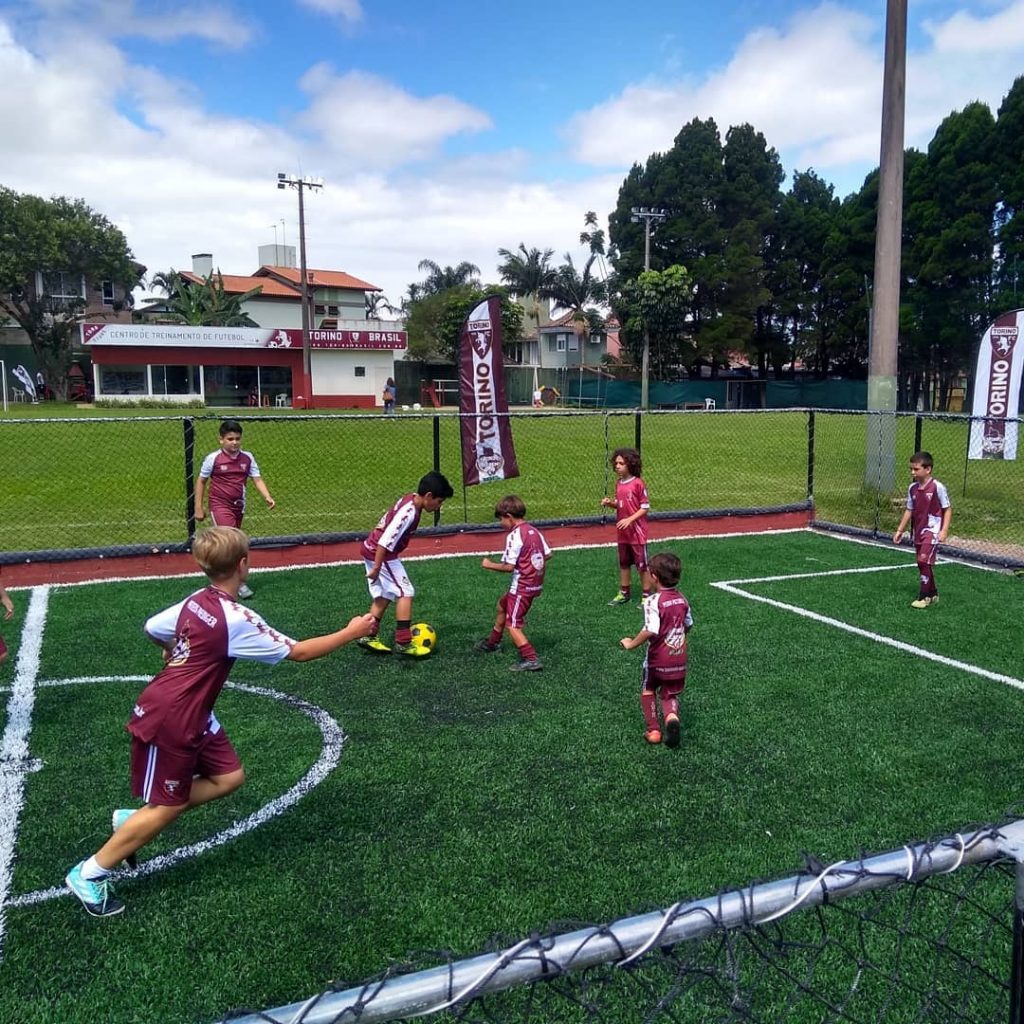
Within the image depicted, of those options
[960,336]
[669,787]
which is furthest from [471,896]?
[960,336]

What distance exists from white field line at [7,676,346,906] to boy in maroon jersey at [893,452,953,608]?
5969 millimetres

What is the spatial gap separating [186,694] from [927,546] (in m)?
7.38

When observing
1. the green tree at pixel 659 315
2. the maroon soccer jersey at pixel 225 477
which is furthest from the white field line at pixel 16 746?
the green tree at pixel 659 315

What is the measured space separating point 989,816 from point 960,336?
41.9 m

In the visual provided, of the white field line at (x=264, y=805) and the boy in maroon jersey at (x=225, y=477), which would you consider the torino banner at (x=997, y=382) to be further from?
the white field line at (x=264, y=805)

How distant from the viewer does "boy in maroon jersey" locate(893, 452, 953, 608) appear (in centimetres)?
855

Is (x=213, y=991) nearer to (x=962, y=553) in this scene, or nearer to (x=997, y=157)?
(x=962, y=553)

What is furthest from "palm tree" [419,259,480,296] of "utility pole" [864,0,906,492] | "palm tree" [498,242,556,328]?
"utility pole" [864,0,906,492]

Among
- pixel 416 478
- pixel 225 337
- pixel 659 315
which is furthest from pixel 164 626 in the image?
pixel 659 315

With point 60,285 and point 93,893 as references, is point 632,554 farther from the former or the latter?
point 60,285

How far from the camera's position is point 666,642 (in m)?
5.23

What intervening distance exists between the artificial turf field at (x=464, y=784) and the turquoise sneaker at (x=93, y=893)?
0.06 meters

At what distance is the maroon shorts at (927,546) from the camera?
8.55 metres

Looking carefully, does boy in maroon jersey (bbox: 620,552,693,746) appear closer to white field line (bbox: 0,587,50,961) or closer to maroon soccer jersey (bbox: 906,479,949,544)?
white field line (bbox: 0,587,50,961)
